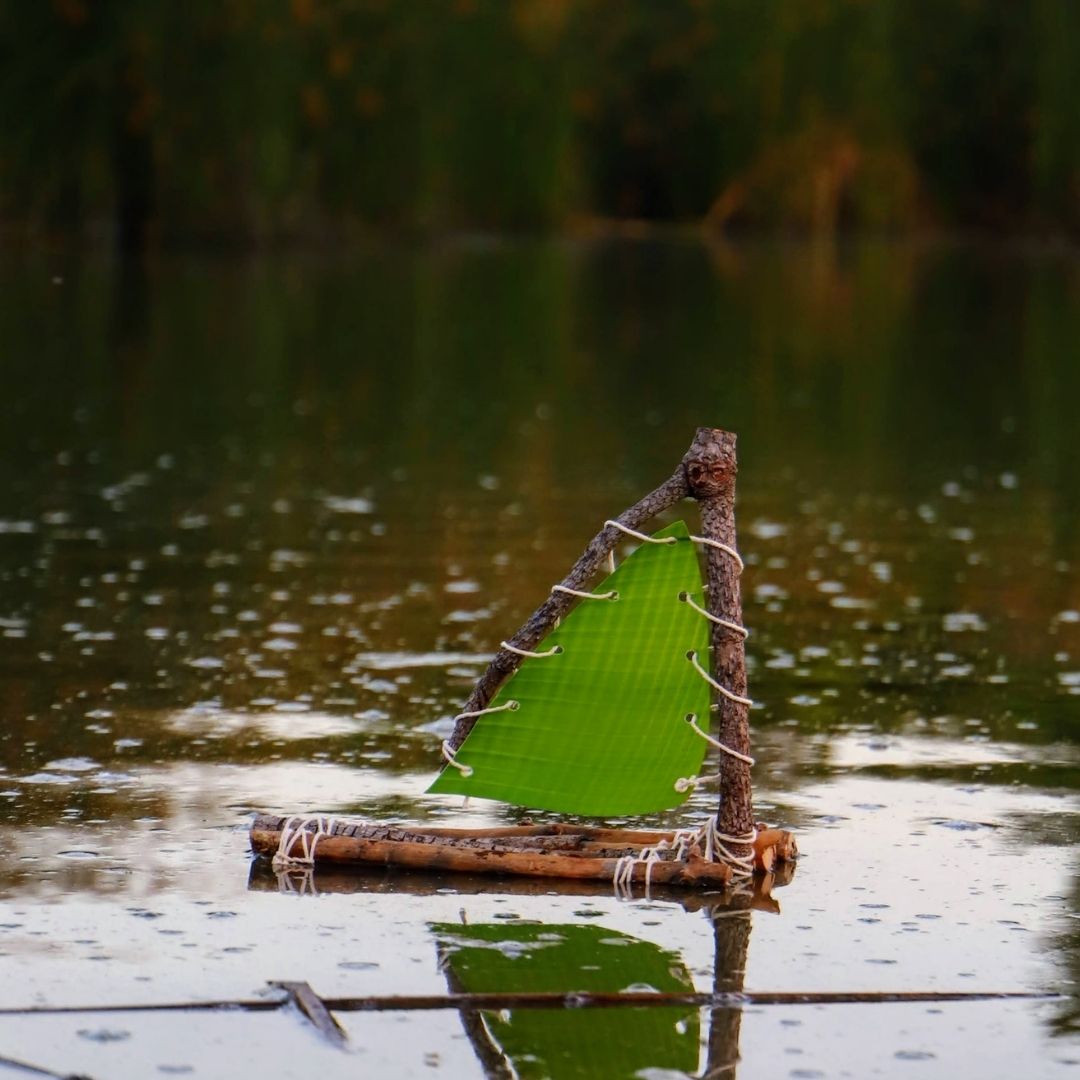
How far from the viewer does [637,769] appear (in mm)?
7359

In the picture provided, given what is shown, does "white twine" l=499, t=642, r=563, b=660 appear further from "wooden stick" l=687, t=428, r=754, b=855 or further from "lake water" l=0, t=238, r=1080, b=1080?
"lake water" l=0, t=238, r=1080, b=1080

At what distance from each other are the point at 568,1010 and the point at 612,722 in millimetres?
1338

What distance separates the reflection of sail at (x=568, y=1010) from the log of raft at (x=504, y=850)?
1.33ft

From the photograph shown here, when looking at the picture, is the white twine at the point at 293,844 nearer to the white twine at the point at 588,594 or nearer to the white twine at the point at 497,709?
the white twine at the point at 497,709

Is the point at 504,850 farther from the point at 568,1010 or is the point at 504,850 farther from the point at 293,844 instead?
the point at 568,1010

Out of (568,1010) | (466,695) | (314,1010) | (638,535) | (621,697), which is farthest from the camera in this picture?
(466,695)

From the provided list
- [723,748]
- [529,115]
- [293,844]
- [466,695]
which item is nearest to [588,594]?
[723,748]

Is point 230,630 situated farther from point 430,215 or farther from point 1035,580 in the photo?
point 430,215

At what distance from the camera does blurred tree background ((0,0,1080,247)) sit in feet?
147

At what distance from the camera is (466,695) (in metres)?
9.95

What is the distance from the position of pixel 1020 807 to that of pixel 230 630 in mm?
4151

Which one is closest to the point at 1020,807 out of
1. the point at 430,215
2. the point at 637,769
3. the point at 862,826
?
the point at 862,826

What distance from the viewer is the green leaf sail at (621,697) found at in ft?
24.0

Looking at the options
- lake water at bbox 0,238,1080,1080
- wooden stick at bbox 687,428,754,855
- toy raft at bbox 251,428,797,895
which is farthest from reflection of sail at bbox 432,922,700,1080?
wooden stick at bbox 687,428,754,855
